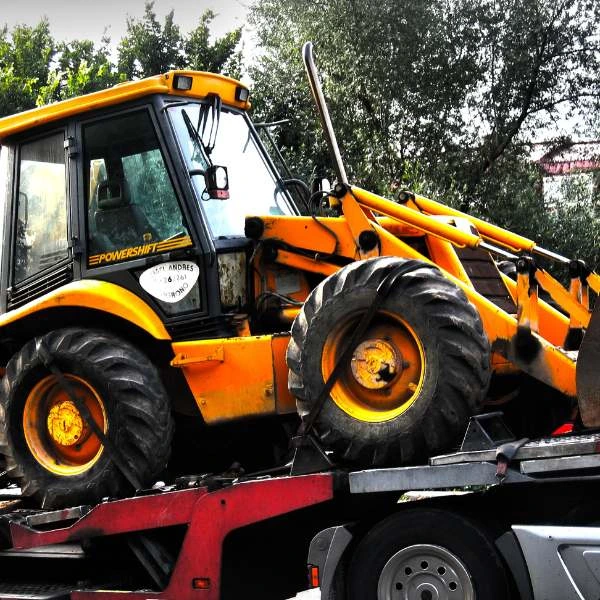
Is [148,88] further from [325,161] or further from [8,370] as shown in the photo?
[325,161]

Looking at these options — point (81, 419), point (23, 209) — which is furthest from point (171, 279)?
point (23, 209)

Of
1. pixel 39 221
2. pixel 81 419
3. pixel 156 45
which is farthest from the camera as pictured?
pixel 156 45

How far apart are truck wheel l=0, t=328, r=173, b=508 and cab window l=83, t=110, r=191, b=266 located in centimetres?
62

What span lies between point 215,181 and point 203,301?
0.78 metres

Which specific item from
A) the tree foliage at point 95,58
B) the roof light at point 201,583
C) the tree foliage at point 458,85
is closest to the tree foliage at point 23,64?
the tree foliage at point 95,58

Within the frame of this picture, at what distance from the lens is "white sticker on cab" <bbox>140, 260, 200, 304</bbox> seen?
670 centimetres

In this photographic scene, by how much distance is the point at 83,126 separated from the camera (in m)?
7.15

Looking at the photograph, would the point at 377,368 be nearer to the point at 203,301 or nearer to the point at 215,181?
the point at 203,301

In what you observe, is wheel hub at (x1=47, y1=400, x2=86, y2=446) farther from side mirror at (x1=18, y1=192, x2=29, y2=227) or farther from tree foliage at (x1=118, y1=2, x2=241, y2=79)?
tree foliage at (x1=118, y1=2, x2=241, y2=79)

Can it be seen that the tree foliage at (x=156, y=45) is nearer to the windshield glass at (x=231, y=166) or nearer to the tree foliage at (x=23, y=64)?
the tree foliage at (x=23, y=64)

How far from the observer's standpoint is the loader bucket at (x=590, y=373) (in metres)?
5.23

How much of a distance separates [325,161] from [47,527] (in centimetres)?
1349

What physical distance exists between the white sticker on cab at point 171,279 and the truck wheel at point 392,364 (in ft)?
3.17

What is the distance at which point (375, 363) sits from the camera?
19.4 feet
